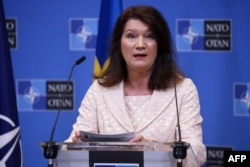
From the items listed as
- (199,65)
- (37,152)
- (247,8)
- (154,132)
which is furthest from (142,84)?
(37,152)

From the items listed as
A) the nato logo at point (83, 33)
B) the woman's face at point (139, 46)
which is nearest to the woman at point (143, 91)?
the woman's face at point (139, 46)

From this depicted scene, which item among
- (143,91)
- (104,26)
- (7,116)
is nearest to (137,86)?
(143,91)

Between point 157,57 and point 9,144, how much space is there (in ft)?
3.08

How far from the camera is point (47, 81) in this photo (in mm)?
3740

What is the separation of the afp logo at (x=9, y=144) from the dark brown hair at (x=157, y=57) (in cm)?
56

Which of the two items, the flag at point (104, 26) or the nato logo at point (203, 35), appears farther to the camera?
the nato logo at point (203, 35)

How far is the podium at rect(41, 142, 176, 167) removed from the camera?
5.19 feet

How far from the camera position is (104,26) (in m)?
3.33

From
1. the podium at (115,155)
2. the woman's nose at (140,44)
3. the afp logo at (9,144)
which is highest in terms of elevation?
the woman's nose at (140,44)

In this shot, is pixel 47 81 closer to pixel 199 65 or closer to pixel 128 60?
pixel 199 65

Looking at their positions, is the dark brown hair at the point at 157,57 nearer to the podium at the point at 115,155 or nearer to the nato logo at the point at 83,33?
the podium at the point at 115,155

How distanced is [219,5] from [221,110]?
0.77 meters

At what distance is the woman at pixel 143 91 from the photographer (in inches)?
87.0

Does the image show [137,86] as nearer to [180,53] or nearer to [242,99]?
[180,53]
